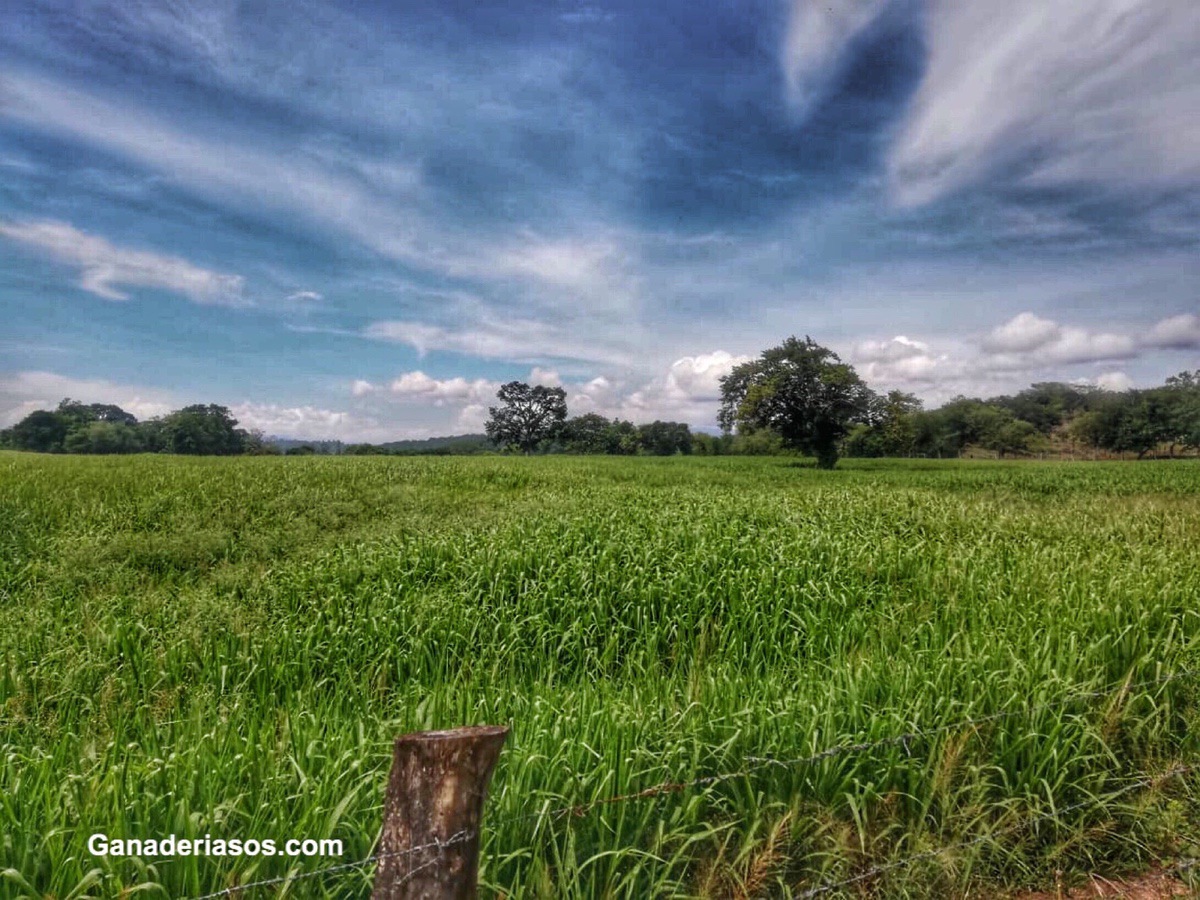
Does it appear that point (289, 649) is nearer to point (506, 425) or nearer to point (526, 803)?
point (526, 803)

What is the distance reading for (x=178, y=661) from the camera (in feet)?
20.4

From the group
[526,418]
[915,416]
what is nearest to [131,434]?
[526,418]

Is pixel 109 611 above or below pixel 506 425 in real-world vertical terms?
below

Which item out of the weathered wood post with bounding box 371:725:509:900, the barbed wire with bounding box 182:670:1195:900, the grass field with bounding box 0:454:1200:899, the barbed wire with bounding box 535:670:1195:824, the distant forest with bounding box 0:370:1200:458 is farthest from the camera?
the distant forest with bounding box 0:370:1200:458

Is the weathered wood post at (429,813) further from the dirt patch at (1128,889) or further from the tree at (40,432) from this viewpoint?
the tree at (40,432)

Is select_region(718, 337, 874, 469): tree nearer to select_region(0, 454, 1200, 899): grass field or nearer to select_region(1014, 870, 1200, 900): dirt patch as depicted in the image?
select_region(0, 454, 1200, 899): grass field

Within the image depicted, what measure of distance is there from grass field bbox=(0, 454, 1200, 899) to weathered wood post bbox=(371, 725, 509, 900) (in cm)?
99

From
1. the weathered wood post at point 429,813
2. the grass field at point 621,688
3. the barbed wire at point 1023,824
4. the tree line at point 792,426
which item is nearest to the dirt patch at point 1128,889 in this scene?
the grass field at point 621,688

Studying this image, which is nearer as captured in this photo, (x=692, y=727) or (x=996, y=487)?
(x=692, y=727)

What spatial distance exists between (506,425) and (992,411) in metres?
87.7

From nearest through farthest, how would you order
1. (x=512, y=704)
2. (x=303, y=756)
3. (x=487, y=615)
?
(x=303, y=756)
(x=512, y=704)
(x=487, y=615)

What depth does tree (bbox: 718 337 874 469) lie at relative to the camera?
3894 cm

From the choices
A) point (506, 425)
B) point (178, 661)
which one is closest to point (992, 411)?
point (506, 425)

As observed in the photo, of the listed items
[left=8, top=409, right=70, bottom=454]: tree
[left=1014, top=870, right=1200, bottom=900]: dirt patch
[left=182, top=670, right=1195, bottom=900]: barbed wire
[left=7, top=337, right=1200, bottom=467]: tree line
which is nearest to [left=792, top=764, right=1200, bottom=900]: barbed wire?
[left=182, top=670, right=1195, bottom=900]: barbed wire
